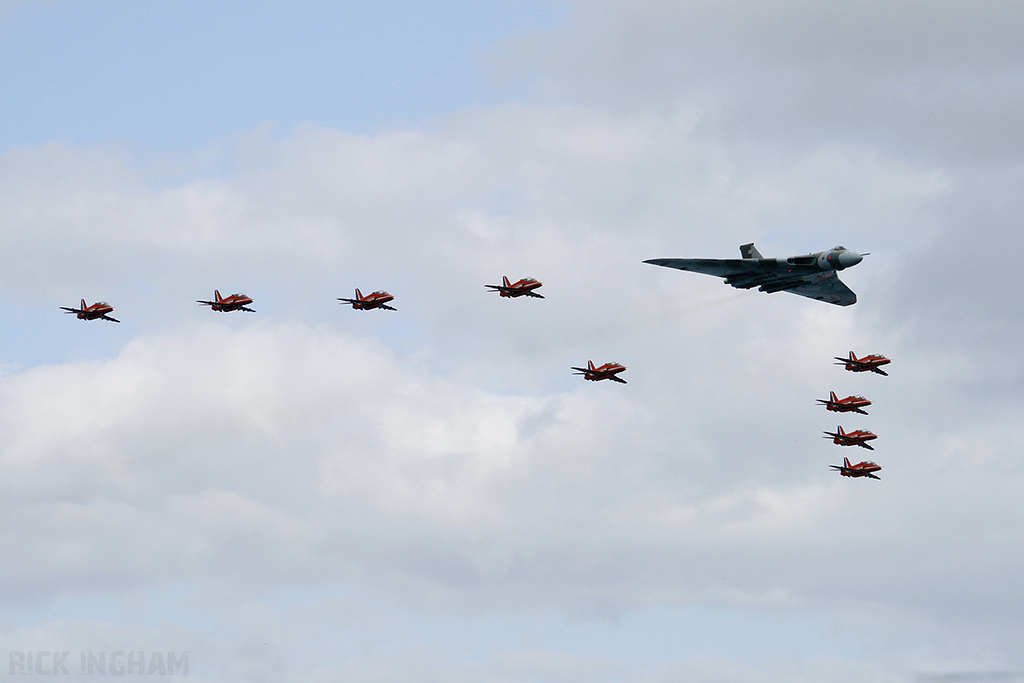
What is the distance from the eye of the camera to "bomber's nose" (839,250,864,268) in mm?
165875

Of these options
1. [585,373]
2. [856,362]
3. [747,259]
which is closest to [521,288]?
[585,373]

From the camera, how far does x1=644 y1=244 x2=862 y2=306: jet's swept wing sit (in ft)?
552

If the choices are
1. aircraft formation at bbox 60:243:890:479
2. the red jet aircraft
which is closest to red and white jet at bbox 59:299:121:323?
aircraft formation at bbox 60:243:890:479

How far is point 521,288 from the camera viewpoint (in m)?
173

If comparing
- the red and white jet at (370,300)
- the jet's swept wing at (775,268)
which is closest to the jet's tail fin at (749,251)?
the jet's swept wing at (775,268)

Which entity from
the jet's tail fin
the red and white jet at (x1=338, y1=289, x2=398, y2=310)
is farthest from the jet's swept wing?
the red and white jet at (x1=338, y1=289, x2=398, y2=310)

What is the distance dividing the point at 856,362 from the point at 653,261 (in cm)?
2328

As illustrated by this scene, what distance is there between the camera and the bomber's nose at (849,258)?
166 metres

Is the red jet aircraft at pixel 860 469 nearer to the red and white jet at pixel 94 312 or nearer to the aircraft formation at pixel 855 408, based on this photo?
the aircraft formation at pixel 855 408

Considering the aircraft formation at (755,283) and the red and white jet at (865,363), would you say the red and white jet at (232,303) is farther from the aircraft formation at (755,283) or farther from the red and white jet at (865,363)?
the red and white jet at (865,363)

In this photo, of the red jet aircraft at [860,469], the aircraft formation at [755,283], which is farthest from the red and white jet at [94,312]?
the red jet aircraft at [860,469]

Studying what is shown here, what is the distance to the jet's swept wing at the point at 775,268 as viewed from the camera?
168m

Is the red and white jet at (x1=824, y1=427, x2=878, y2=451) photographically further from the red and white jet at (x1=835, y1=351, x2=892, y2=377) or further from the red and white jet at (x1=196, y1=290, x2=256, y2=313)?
the red and white jet at (x1=196, y1=290, x2=256, y2=313)

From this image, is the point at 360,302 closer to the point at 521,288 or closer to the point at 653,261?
the point at 521,288
